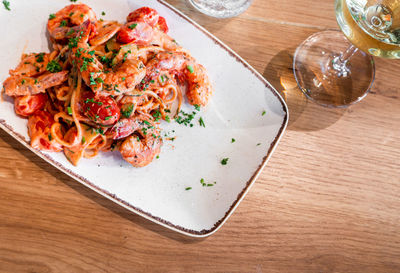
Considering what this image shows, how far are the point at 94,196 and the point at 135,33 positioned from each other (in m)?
1.14

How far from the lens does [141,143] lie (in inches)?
84.9

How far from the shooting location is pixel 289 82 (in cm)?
254

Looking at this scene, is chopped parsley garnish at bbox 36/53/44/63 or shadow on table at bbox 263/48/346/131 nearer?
chopped parsley garnish at bbox 36/53/44/63

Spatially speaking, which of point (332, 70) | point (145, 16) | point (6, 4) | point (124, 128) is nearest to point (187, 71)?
point (145, 16)

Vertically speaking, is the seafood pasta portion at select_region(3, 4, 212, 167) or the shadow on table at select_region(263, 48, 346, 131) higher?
the seafood pasta portion at select_region(3, 4, 212, 167)

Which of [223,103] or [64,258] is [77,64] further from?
[64,258]

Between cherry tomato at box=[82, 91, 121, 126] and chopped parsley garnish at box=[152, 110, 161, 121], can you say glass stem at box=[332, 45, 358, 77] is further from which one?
cherry tomato at box=[82, 91, 121, 126]

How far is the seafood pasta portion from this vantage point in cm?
202

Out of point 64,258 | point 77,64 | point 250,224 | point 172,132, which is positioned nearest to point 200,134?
point 172,132

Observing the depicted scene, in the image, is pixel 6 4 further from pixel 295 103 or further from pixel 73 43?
pixel 295 103

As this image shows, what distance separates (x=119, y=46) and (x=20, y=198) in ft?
4.04

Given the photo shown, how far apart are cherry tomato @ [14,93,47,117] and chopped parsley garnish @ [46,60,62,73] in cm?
18

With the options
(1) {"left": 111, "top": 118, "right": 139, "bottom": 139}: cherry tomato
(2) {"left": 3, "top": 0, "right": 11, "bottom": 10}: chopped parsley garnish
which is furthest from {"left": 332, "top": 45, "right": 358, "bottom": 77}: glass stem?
(2) {"left": 3, "top": 0, "right": 11, "bottom": 10}: chopped parsley garnish

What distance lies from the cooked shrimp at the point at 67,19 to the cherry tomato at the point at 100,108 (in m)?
0.46
